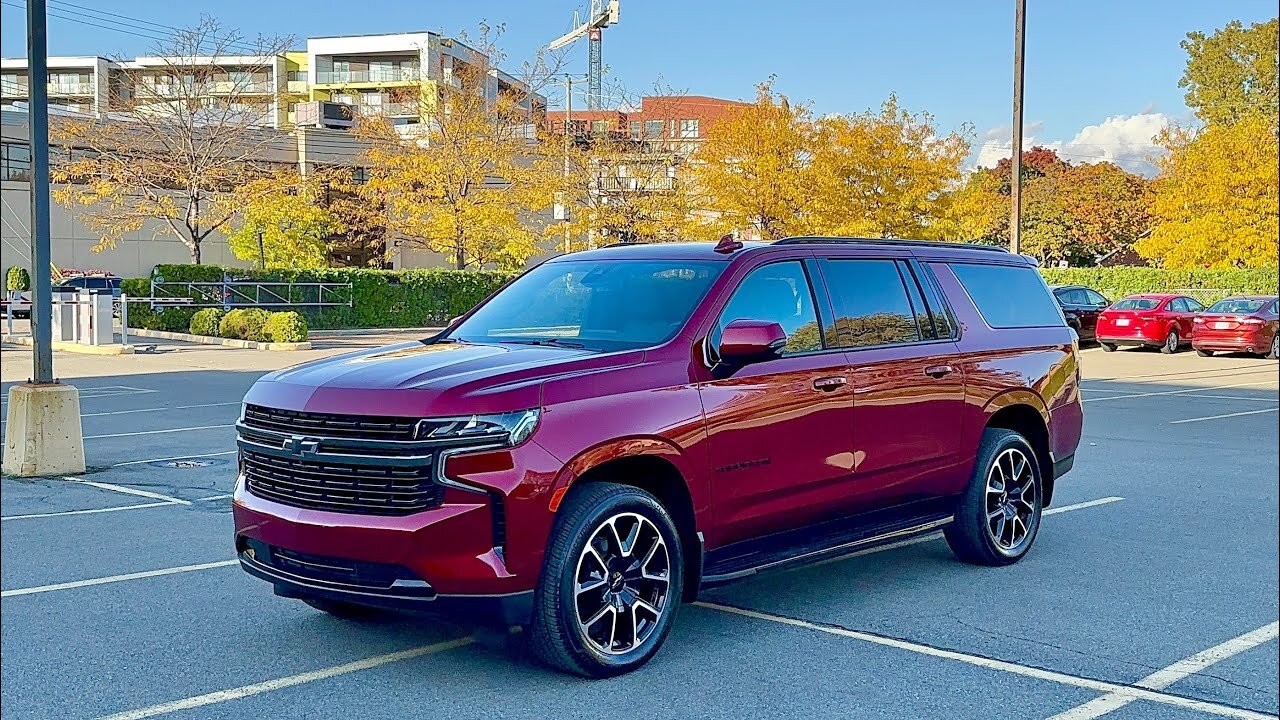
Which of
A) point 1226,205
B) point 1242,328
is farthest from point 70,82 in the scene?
point 1242,328

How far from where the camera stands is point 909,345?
702cm

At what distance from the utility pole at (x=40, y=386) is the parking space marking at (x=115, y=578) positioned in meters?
3.84

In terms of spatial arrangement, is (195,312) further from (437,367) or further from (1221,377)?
(437,367)

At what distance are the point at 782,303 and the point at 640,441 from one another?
140cm

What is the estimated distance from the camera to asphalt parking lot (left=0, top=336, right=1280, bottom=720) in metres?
5.00

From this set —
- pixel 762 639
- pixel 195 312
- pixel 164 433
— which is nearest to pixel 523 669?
pixel 762 639

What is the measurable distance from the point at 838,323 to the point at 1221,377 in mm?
19736

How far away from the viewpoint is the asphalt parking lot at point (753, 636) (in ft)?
16.4

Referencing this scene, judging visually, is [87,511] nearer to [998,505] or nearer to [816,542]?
[816,542]

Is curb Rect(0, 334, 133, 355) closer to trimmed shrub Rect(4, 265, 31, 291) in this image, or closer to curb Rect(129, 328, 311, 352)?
curb Rect(129, 328, 311, 352)

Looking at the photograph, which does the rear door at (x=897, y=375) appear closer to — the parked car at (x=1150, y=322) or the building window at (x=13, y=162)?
the parked car at (x=1150, y=322)

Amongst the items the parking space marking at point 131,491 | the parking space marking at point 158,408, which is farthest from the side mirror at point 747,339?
the parking space marking at point 158,408

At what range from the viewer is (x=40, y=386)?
35.0 ft

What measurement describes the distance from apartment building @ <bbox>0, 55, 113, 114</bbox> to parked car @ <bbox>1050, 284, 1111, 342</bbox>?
1731 inches
